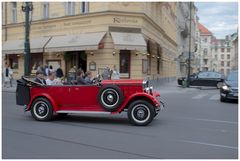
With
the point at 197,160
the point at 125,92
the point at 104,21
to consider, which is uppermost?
the point at 104,21

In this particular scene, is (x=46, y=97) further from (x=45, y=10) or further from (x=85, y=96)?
(x=45, y=10)

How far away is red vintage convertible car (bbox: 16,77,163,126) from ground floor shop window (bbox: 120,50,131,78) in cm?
1486

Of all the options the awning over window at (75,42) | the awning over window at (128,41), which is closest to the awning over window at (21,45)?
the awning over window at (75,42)

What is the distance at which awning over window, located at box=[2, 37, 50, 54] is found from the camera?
27.3 m

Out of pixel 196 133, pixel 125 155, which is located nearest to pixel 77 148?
pixel 125 155

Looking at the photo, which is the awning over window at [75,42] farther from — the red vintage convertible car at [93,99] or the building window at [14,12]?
the red vintage convertible car at [93,99]

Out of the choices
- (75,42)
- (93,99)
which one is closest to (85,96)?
(93,99)

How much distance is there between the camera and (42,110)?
1027cm

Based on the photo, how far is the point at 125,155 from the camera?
6.27 metres

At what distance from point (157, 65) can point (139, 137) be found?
25358 mm

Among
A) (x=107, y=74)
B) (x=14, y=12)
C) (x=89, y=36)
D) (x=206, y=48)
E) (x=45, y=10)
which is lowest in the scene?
(x=107, y=74)

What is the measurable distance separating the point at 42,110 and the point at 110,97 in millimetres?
2035

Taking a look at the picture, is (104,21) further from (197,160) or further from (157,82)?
(197,160)

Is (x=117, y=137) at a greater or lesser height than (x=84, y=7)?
lesser
